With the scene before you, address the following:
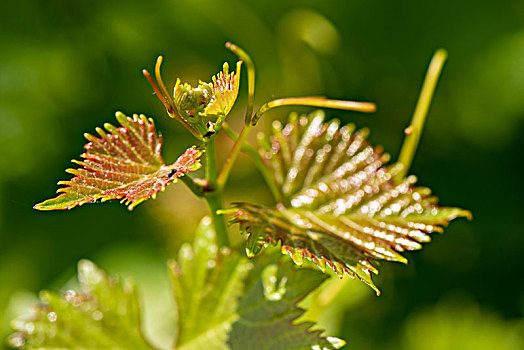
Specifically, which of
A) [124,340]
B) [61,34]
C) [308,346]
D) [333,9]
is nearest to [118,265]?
[124,340]

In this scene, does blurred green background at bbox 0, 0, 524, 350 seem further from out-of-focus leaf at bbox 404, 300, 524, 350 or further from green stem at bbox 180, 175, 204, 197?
green stem at bbox 180, 175, 204, 197

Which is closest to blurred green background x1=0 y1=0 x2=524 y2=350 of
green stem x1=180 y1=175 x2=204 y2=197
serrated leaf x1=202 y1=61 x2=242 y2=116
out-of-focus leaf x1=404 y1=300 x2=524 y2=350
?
out-of-focus leaf x1=404 y1=300 x2=524 y2=350

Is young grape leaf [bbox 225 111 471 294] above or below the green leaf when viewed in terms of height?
above

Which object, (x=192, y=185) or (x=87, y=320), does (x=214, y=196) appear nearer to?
(x=192, y=185)

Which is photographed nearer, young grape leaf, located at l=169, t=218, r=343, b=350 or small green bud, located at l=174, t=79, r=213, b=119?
small green bud, located at l=174, t=79, r=213, b=119

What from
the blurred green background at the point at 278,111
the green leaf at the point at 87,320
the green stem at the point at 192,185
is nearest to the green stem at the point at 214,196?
the green stem at the point at 192,185

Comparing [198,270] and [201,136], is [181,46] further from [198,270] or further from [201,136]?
[201,136]
